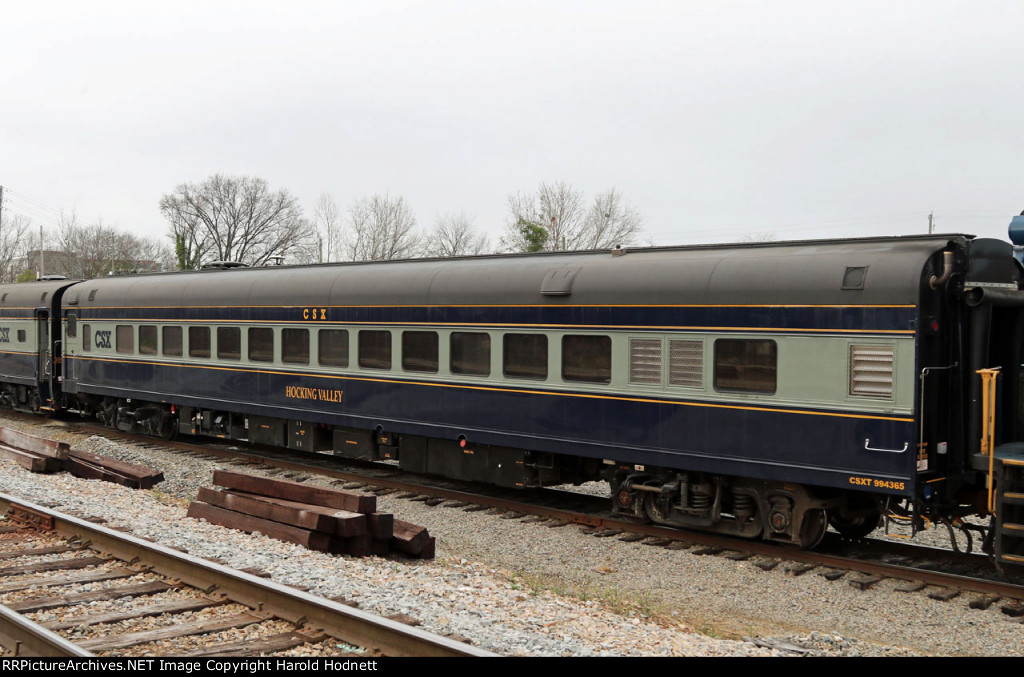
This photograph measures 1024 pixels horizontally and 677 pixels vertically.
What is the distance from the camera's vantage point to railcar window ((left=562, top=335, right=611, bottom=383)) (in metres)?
11.1

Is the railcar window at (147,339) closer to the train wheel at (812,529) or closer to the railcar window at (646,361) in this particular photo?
the railcar window at (646,361)

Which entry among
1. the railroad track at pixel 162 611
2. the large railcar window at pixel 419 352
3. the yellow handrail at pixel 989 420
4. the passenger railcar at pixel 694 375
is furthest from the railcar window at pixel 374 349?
the yellow handrail at pixel 989 420

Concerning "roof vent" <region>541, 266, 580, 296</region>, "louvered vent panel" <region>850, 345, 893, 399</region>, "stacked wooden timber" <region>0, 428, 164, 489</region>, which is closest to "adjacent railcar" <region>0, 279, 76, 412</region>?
"stacked wooden timber" <region>0, 428, 164, 489</region>

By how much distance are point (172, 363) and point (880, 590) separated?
1395cm

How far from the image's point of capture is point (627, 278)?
1105 cm

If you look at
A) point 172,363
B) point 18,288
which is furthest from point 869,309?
point 18,288

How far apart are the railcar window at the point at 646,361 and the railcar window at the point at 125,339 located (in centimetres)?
1258

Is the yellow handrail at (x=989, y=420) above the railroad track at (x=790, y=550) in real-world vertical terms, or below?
above

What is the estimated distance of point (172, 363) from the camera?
18203 millimetres

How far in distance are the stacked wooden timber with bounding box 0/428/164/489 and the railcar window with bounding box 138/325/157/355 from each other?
4.14 m

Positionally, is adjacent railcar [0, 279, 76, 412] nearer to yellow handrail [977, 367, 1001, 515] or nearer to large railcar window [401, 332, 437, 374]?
large railcar window [401, 332, 437, 374]

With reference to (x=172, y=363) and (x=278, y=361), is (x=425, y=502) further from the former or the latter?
(x=172, y=363)

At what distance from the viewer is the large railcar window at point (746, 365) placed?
9.69 m

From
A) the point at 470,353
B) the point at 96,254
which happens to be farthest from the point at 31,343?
the point at 96,254
